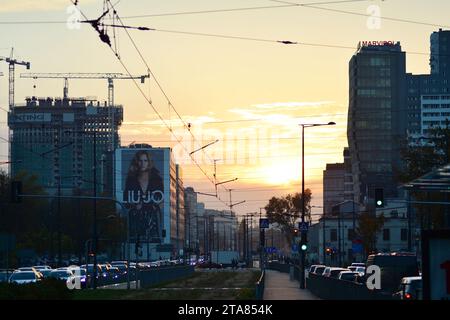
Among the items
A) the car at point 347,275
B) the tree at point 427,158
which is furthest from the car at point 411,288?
the tree at point 427,158

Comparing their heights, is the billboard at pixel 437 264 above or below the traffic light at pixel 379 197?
below

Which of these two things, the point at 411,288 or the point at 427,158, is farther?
the point at 427,158

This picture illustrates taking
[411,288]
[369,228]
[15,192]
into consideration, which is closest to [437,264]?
[411,288]

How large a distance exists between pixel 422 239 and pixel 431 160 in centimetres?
5329

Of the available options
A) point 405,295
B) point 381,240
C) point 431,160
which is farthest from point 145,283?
point 381,240

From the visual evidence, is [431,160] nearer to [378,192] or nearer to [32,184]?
[378,192]

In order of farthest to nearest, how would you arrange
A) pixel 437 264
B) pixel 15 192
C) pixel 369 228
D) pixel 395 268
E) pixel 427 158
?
pixel 369 228 < pixel 427 158 < pixel 15 192 < pixel 395 268 < pixel 437 264

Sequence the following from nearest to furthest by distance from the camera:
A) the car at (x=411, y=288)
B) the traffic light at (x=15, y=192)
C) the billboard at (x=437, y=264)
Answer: the billboard at (x=437, y=264) < the car at (x=411, y=288) < the traffic light at (x=15, y=192)

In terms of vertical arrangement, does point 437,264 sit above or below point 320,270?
above

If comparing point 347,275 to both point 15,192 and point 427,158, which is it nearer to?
point 427,158

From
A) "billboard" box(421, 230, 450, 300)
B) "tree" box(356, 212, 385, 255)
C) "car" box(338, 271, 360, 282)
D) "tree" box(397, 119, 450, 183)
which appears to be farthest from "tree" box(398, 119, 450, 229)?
"billboard" box(421, 230, 450, 300)

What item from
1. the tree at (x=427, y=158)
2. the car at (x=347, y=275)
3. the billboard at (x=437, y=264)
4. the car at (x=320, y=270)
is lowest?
the car at (x=320, y=270)

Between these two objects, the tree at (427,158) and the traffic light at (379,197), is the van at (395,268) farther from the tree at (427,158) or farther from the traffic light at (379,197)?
the tree at (427,158)
